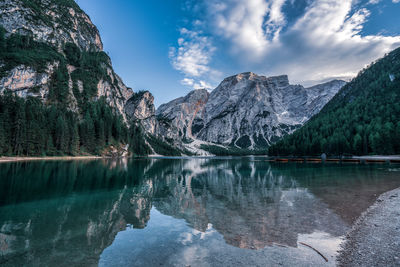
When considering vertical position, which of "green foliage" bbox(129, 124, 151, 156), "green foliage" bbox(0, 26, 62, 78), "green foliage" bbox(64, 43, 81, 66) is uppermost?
"green foliage" bbox(64, 43, 81, 66)

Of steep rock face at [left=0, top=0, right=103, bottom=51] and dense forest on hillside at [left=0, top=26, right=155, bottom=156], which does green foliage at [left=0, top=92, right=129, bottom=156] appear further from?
steep rock face at [left=0, top=0, right=103, bottom=51]

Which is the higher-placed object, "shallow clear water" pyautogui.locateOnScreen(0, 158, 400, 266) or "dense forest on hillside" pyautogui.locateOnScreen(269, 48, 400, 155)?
"dense forest on hillside" pyautogui.locateOnScreen(269, 48, 400, 155)

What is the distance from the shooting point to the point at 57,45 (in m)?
140

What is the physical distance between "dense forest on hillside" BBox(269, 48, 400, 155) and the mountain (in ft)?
370

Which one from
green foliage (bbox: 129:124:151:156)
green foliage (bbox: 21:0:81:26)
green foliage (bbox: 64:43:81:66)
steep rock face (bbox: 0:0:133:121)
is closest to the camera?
steep rock face (bbox: 0:0:133:121)

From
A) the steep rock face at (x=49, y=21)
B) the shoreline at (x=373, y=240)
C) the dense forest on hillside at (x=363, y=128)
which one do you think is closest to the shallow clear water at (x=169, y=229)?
the shoreline at (x=373, y=240)

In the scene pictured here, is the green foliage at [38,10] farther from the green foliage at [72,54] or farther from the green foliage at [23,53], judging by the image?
the green foliage at [23,53]

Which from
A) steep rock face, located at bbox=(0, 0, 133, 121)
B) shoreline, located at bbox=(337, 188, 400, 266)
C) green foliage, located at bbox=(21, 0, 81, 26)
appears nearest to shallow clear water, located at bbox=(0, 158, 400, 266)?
shoreline, located at bbox=(337, 188, 400, 266)

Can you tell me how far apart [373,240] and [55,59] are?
155m

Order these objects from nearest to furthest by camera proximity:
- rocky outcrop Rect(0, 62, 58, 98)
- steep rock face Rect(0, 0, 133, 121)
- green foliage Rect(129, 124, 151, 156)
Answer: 1. rocky outcrop Rect(0, 62, 58, 98)
2. steep rock face Rect(0, 0, 133, 121)
3. green foliage Rect(129, 124, 151, 156)

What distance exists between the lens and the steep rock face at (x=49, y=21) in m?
121

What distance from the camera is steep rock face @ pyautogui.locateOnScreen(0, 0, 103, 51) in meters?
121

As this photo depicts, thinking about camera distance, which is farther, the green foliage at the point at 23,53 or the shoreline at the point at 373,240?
the green foliage at the point at 23,53

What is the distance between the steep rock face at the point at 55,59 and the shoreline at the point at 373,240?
126021mm
